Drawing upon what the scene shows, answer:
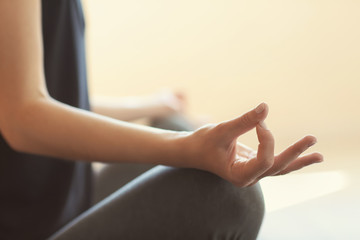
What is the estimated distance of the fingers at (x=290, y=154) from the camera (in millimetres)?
525

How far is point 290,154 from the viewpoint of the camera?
0.54m

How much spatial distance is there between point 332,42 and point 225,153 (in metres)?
1.67

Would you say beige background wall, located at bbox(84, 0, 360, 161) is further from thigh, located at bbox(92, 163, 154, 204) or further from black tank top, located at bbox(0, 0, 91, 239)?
black tank top, located at bbox(0, 0, 91, 239)

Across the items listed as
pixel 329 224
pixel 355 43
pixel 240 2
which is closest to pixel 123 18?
pixel 240 2

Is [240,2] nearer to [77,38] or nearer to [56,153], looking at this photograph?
[77,38]

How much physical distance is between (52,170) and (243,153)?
33 centimetres

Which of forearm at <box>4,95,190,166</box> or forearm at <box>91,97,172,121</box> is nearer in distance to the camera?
forearm at <box>4,95,190,166</box>

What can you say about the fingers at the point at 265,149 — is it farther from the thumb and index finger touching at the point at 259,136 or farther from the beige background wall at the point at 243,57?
the beige background wall at the point at 243,57

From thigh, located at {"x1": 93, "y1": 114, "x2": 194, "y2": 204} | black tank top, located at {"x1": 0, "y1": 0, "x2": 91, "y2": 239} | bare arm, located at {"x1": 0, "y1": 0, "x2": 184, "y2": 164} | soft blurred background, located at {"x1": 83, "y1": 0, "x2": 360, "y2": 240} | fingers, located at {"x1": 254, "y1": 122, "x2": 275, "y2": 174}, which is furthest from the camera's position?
soft blurred background, located at {"x1": 83, "y1": 0, "x2": 360, "y2": 240}

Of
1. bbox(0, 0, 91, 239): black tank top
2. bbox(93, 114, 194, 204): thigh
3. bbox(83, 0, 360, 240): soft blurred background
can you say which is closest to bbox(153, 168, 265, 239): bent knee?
bbox(0, 0, 91, 239): black tank top

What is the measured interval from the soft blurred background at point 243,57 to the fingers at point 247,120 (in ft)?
4.86

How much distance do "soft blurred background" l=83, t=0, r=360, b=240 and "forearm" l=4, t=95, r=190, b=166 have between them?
4.73 feet

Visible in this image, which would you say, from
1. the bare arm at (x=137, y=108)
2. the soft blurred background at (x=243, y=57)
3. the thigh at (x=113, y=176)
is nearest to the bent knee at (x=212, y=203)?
the thigh at (x=113, y=176)

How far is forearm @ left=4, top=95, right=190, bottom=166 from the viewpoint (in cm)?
62
